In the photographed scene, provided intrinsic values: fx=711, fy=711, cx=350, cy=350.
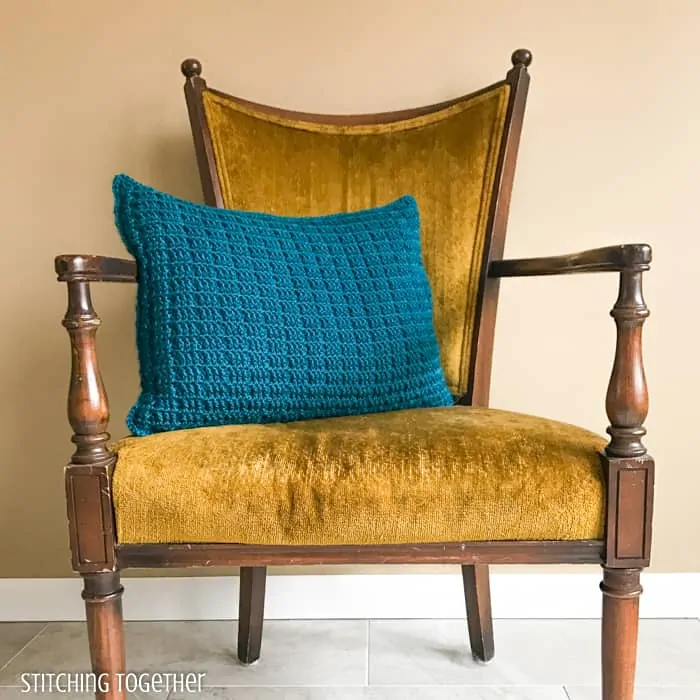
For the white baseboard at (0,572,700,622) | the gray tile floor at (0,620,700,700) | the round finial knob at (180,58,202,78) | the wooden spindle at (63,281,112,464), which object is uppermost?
the round finial knob at (180,58,202,78)

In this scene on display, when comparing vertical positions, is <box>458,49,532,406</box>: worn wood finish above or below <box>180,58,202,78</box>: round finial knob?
→ below

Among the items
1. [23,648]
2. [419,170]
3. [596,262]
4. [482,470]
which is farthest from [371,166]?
[23,648]

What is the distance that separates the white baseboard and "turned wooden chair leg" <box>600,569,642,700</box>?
60 cm

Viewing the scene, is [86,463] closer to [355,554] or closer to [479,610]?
[355,554]

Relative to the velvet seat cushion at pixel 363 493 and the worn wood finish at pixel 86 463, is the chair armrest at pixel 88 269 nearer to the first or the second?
the worn wood finish at pixel 86 463

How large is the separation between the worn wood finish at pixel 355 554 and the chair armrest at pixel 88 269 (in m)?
0.28

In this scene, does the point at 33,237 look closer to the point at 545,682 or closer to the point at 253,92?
the point at 253,92

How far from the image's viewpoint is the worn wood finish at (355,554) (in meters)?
0.72

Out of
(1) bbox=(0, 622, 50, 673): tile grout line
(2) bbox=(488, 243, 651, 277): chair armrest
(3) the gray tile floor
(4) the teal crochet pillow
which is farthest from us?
(1) bbox=(0, 622, 50, 673): tile grout line

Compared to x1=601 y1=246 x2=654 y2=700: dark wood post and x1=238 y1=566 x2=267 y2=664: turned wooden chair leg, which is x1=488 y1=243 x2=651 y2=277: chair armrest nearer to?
x1=601 y1=246 x2=654 y2=700: dark wood post

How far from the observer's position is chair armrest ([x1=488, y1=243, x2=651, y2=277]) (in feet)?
2.30

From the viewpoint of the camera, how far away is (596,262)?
76 cm

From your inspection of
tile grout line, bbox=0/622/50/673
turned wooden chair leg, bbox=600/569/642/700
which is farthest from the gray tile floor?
turned wooden chair leg, bbox=600/569/642/700

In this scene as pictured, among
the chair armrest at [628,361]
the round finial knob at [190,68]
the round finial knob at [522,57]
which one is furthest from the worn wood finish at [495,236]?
the round finial knob at [190,68]
